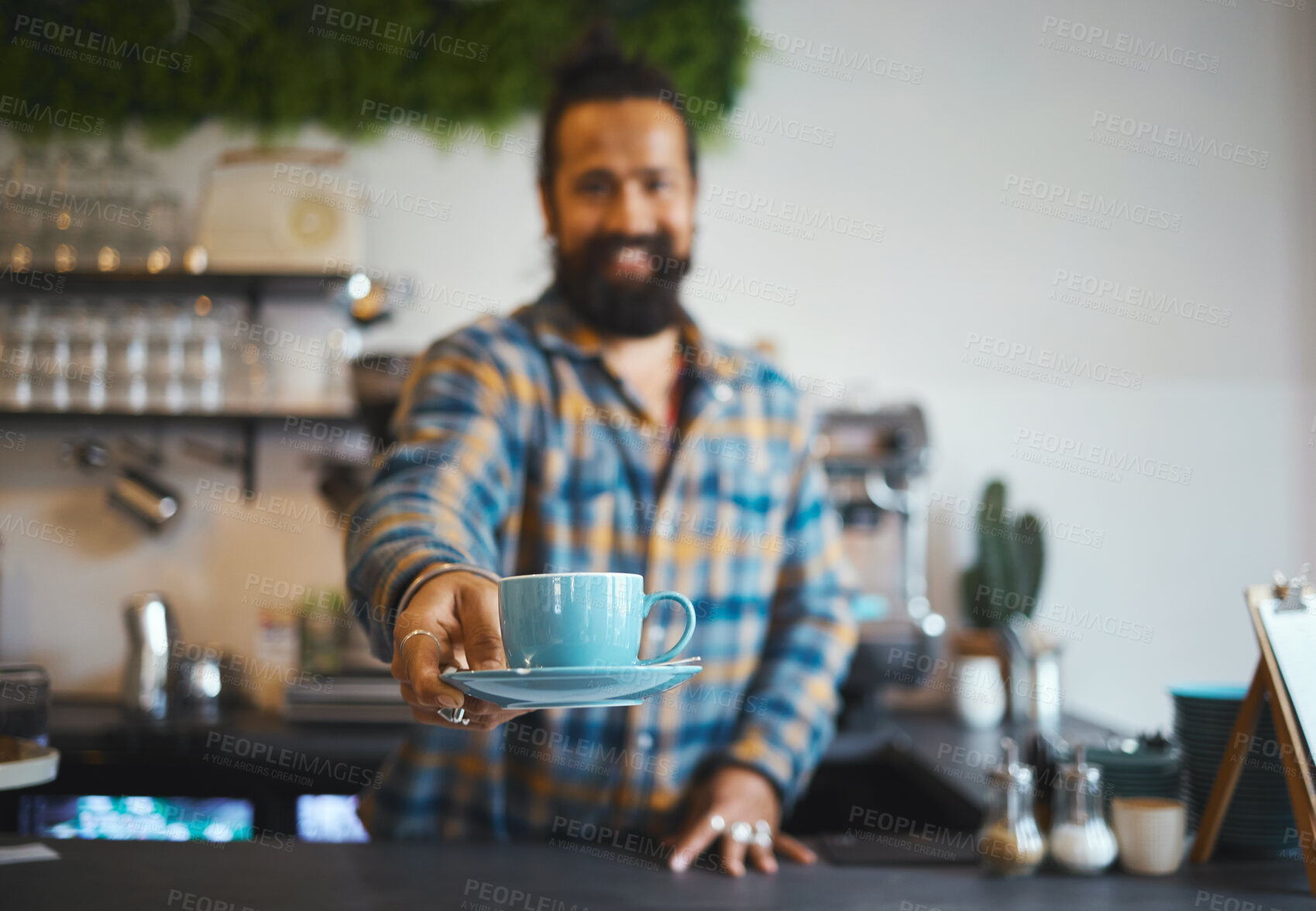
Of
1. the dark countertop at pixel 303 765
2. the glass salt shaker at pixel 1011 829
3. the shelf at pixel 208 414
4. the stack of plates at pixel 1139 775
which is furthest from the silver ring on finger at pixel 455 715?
the shelf at pixel 208 414

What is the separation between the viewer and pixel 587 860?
1208 mm

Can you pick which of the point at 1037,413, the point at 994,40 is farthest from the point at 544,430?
the point at 994,40

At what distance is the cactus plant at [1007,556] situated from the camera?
105 inches

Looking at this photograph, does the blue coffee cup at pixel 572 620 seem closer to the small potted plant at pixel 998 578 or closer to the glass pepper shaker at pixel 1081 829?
the glass pepper shaker at pixel 1081 829

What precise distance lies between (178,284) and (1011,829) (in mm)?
2328

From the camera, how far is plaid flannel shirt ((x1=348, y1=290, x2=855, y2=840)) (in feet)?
4.76

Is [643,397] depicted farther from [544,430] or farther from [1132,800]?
[1132,800]

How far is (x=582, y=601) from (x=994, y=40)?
2632 mm

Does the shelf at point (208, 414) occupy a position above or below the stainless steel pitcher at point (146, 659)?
above

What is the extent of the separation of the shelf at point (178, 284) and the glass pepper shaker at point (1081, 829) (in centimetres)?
207

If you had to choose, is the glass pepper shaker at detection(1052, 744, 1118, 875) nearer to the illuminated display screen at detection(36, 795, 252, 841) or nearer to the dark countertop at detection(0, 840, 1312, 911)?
the dark countertop at detection(0, 840, 1312, 911)

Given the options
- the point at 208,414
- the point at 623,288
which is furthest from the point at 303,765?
the point at 623,288

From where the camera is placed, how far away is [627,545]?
1.54 metres

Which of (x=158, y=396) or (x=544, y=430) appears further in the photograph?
(x=158, y=396)
